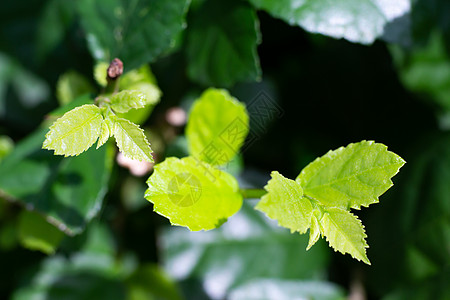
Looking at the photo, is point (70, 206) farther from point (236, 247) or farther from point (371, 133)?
point (371, 133)

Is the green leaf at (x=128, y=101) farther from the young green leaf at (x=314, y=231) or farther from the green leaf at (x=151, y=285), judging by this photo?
the green leaf at (x=151, y=285)

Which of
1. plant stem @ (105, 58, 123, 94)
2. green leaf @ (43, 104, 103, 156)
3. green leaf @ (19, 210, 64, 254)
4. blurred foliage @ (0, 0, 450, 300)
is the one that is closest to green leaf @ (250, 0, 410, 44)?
blurred foliage @ (0, 0, 450, 300)

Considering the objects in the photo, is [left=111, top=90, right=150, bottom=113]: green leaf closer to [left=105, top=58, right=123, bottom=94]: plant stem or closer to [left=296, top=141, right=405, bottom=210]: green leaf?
[left=105, top=58, right=123, bottom=94]: plant stem

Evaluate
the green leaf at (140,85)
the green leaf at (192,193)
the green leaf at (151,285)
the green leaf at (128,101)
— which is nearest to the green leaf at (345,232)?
the green leaf at (192,193)

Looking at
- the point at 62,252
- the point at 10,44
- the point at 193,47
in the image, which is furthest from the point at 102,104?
the point at 10,44

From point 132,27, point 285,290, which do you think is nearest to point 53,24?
point 132,27
